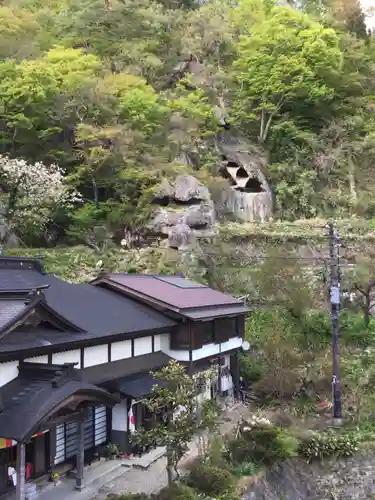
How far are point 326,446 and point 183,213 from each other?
655 inches

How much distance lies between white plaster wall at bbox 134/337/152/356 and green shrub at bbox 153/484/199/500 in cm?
529

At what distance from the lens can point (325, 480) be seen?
16953 mm

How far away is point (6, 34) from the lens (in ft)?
120

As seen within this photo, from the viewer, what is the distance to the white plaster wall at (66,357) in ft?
44.0

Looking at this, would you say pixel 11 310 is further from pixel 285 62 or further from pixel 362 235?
pixel 285 62

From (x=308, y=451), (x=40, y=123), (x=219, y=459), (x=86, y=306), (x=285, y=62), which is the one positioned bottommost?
(x=308, y=451)

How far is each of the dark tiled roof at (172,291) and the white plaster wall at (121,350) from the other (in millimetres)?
2632

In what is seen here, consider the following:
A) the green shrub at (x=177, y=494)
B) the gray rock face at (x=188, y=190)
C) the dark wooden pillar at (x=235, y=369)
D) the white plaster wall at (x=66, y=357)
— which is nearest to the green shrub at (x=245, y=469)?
the green shrub at (x=177, y=494)

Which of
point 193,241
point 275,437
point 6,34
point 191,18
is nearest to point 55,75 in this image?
point 6,34

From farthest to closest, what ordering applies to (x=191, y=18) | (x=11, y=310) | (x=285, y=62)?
(x=191, y=18) → (x=285, y=62) → (x=11, y=310)

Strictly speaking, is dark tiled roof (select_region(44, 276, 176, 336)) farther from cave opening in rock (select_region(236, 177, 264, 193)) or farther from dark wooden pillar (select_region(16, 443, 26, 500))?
cave opening in rock (select_region(236, 177, 264, 193))

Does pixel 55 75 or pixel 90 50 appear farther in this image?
pixel 90 50

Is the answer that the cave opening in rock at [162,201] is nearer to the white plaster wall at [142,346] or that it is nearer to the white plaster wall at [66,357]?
the white plaster wall at [142,346]

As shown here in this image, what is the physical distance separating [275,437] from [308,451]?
1779 millimetres
